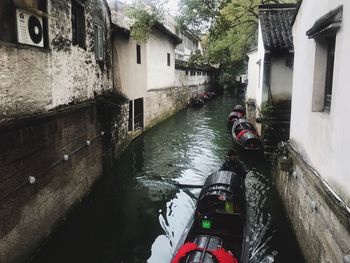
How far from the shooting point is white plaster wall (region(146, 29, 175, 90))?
22172 mm

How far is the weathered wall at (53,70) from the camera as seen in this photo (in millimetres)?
6836

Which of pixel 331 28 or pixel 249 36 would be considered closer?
pixel 331 28

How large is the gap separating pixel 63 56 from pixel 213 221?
239 inches

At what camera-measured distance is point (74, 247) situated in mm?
8422

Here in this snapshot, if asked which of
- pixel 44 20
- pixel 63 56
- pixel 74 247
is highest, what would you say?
pixel 44 20

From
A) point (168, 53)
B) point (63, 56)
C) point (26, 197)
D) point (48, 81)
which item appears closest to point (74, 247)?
point (26, 197)

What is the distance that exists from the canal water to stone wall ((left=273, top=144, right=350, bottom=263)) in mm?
702

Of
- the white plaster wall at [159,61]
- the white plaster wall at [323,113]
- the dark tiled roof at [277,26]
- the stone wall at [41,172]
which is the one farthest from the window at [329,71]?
the white plaster wall at [159,61]

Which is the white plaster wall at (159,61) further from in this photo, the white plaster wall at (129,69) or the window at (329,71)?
the window at (329,71)

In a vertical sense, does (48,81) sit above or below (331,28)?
below

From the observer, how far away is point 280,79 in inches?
631

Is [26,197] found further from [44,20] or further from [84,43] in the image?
[84,43]

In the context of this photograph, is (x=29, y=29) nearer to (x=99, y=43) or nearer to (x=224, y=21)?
(x=99, y=43)

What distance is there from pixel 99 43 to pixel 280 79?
337 inches
